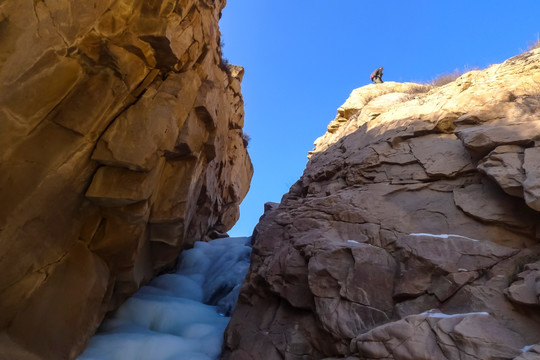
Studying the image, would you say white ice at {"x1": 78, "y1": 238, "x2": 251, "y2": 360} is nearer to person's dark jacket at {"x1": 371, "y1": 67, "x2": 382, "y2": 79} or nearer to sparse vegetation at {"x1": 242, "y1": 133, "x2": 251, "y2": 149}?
sparse vegetation at {"x1": 242, "y1": 133, "x2": 251, "y2": 149}

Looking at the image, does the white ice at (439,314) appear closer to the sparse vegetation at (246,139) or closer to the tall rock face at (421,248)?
the tall rock face at (421,248)

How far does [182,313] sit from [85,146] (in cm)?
587

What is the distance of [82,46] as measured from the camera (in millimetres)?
6113

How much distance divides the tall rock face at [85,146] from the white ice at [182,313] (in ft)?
2.59

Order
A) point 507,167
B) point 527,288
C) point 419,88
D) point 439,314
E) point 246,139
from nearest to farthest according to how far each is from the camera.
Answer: point 527,288 < point 439,314 < point 507,167 < point 419,88 < point 246,139

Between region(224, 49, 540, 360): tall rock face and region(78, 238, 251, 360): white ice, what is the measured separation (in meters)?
1.52

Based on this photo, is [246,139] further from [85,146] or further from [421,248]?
[421,248]

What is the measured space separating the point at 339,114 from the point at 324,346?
11805 mm

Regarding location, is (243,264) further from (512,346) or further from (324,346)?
(512,346)

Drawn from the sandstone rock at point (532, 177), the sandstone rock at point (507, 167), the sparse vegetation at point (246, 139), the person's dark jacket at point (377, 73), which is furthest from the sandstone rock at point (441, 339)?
the sparse vegetation at point (246, 139)

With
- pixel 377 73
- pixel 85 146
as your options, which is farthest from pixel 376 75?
pixel 85 146

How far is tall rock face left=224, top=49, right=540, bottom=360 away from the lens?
468 cm

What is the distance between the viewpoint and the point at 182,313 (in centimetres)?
1006

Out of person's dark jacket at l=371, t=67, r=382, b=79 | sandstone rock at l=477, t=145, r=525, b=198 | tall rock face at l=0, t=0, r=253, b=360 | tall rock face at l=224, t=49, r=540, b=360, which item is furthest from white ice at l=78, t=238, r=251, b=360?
person's dark jacket at l=371, t=67, r=382, b=79
